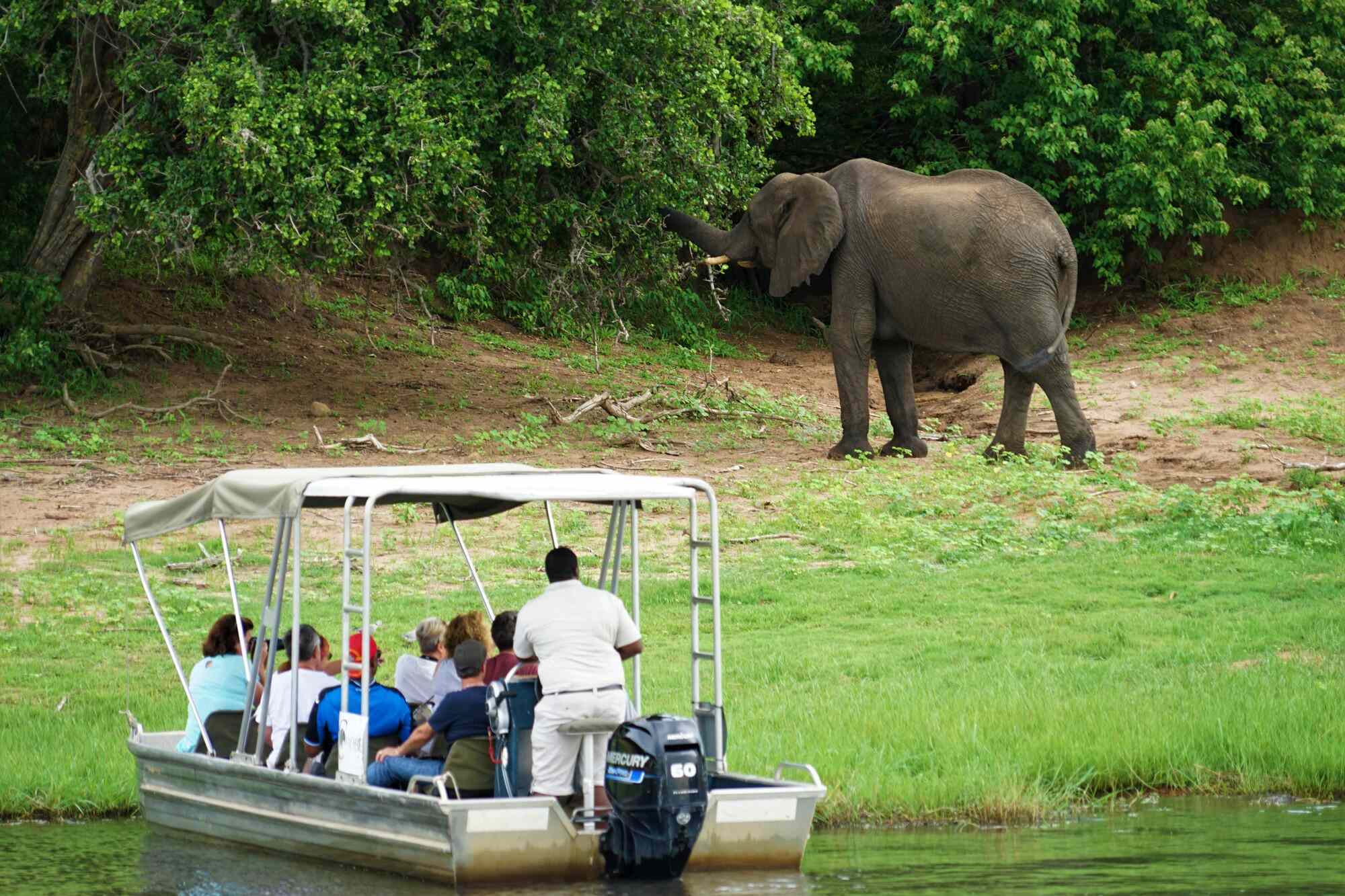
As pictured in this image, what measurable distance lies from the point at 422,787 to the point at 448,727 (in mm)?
377

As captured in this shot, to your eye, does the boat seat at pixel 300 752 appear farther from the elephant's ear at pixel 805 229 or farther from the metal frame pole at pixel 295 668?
the elephant's ear at pixel 805 229

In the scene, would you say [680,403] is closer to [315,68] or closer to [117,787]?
[315,68]

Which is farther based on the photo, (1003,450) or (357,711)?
(1003,450)

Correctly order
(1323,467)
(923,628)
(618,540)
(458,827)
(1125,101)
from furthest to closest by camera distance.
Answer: (1125,101)
(1323,467)
(923,628)
(618,540)
(458,827)

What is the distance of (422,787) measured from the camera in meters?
9.33

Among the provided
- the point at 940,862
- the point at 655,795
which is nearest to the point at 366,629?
the point at 655,795

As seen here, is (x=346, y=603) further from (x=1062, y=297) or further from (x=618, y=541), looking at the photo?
(x=1062, y=297)

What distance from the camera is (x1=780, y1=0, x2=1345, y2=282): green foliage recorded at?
28516 millimetres

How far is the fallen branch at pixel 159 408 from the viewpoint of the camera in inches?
832

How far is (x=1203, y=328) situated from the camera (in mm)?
29062

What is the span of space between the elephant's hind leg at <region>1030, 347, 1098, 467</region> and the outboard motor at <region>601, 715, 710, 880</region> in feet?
42.2

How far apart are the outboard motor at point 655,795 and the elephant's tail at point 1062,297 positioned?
12.8 metres

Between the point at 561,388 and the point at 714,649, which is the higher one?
the point at 714,649

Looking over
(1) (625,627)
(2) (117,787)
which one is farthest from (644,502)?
(1) (625,627)
